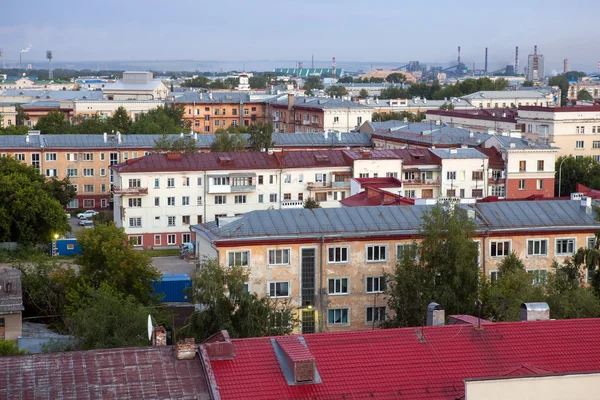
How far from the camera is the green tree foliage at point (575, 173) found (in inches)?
2165

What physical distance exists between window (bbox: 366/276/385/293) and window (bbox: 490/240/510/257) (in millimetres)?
3296

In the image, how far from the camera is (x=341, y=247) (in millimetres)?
26953

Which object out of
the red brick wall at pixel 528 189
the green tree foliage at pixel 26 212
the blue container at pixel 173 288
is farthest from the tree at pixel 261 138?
the blue container at pixel 173 288

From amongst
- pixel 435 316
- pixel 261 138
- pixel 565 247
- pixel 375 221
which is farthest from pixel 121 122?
pixel 435 316

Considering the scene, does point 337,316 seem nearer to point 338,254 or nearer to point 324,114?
point 338,254

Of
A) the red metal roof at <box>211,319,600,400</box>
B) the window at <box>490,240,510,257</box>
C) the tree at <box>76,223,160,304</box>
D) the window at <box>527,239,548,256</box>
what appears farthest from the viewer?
the tree at <box>76,223,160,304</box>

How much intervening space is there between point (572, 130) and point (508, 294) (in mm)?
42988

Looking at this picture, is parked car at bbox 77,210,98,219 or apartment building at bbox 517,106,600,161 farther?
apartment building at bbox 517,106,600,161

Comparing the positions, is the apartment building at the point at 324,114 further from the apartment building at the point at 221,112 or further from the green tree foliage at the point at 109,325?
the green tree foliage at the point at 109,325

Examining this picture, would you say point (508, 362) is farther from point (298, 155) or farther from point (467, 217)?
point (298, 155)

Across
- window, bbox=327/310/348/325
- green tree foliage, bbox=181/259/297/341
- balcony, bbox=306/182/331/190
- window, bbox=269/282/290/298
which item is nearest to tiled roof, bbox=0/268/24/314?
green tree foliage, bbox=181/259/297/341

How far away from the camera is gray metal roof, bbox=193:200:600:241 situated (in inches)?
1056

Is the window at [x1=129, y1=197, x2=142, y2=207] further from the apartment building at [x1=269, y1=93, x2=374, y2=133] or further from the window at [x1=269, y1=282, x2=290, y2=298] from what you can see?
the apartment building at [x1=269, y1=93, x2=374, y2=133]

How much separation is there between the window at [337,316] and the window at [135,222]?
21547mm
